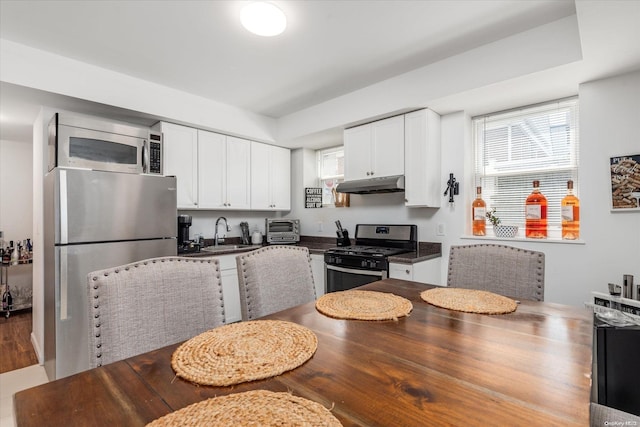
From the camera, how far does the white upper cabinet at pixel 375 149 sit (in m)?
2.97

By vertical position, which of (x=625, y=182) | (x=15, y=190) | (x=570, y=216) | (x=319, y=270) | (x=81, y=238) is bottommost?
(x=319, y=270)

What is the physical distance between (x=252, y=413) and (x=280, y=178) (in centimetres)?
364

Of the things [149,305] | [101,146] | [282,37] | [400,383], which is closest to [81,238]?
[101,146]

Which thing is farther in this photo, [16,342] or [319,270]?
[319,270]

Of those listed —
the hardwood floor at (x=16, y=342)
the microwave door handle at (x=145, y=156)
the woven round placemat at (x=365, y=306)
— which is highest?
the microwave door handle at (x=145, y=156)

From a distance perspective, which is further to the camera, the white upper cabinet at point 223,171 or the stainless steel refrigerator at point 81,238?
the white upper cabinet at point 223,171

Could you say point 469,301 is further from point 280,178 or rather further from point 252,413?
point 280,178

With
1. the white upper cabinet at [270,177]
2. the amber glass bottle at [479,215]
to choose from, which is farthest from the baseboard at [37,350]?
the amber glass bottle at [479,215]

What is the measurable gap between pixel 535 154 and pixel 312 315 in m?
2.52

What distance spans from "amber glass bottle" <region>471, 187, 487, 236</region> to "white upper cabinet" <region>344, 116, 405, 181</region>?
0.73 metres

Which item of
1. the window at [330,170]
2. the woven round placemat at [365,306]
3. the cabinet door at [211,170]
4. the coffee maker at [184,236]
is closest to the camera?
the woven round placemat at [365,306]

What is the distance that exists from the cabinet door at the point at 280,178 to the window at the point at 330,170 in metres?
0.45

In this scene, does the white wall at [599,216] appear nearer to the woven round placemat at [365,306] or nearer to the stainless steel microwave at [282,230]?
the woven round placemat at [365,306]

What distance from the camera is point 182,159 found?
3152mm
